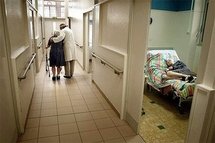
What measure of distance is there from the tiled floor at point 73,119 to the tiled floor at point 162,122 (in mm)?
234

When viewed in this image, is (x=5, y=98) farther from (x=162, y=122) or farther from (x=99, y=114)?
(x=162, y=122)

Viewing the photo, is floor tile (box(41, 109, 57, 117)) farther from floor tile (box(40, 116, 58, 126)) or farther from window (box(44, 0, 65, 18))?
window (box(44, 0, 65, 18))

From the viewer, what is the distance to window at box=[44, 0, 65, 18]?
9414 millimetres

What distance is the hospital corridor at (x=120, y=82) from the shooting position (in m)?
1.69

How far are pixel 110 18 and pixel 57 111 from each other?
1957mm

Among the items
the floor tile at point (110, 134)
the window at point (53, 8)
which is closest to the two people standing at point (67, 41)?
the floor tile at point (110, 134)

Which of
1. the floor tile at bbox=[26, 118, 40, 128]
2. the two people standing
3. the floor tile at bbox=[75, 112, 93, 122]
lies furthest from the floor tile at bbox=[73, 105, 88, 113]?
the two people standing

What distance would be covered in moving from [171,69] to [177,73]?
304 millimetres

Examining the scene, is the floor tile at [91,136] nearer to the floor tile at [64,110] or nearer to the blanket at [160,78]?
the floor tile at [64,110]

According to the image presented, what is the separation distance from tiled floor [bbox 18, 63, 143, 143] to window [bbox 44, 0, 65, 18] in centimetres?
652

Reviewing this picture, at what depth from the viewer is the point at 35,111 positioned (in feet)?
10.00

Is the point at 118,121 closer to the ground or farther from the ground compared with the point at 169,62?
closer to the ground

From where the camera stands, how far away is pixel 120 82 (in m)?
2.78

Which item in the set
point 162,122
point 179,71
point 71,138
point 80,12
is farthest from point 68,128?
point 80,12
